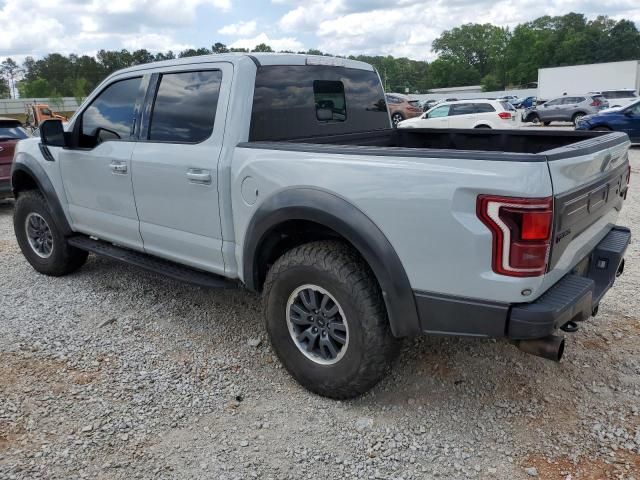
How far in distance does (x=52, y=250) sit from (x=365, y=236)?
145 inches

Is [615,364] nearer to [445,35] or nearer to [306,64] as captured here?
[306,64]

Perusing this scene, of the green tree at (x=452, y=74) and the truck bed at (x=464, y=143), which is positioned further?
the green tree at (x=452, y=74)

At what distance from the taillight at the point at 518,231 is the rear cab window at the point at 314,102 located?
1.68 meters

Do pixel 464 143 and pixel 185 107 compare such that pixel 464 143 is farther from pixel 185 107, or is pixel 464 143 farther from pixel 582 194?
pixel 185 107

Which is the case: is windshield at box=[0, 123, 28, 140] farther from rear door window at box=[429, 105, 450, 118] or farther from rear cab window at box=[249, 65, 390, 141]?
rear door window at box=[429, 105, 450, 118]

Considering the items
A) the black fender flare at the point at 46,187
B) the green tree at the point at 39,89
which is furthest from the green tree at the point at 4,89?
the black fender flare at the point at 46,187

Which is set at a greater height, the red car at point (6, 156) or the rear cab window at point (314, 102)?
the rear cab window at point (314, 102)

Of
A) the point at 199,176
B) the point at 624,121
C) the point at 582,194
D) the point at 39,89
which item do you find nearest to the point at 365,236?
the point at 582,194

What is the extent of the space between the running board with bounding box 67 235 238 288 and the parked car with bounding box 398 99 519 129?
1332 cm

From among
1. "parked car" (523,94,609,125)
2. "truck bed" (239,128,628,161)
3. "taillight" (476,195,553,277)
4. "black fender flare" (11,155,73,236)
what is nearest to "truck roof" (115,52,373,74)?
"truck bed" (239,128,628,161)

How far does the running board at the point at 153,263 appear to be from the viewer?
355 centimetres

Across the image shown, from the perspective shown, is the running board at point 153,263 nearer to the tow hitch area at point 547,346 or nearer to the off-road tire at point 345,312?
the off-road tire at point 345,312

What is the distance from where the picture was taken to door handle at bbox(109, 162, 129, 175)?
3.90 meters

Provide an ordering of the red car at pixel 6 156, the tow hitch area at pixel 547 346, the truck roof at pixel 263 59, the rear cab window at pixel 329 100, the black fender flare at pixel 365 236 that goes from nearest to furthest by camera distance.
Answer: the tow hitch area at pixel 547 346 → the black fender flare at pixel 365 236 → the truck roof at pixel 263 59 → the rear cab window at pixel 329 100 → the red car at pixel 6 156
